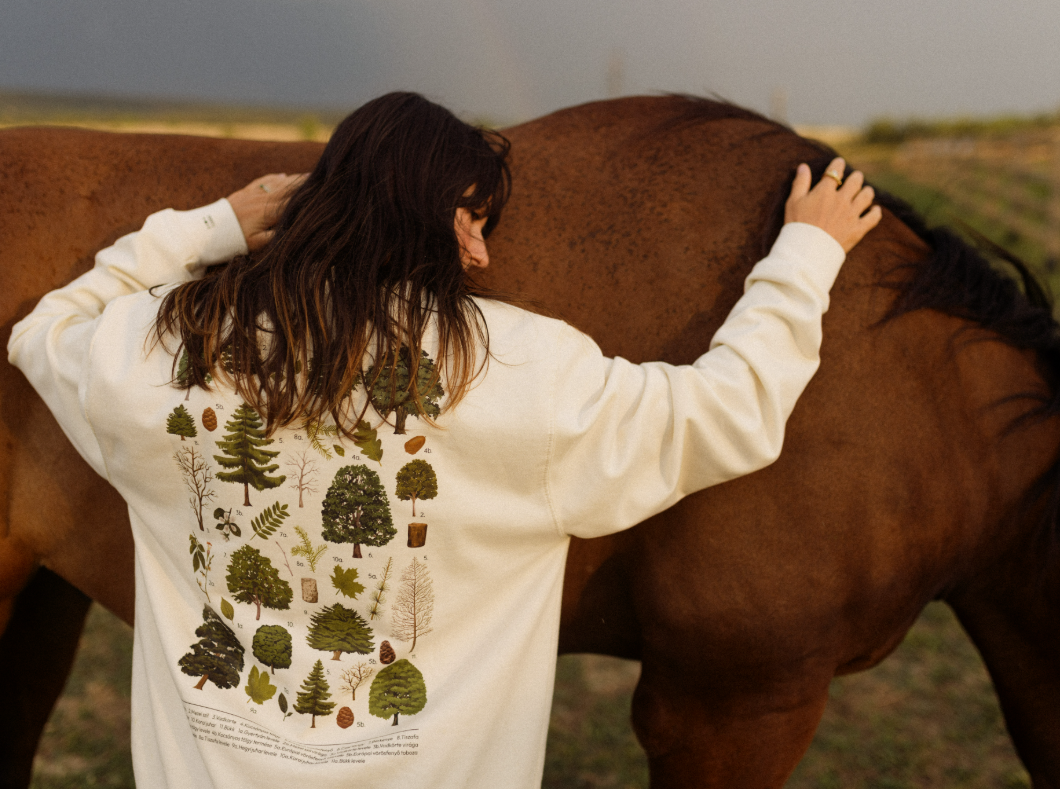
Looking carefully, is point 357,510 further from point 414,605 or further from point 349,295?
point 349,295

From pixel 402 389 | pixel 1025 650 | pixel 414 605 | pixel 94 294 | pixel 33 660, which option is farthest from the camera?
pixel 33 660

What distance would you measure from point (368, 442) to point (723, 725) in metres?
0.97

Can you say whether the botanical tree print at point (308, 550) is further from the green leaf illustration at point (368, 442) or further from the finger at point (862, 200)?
the finger at point (862, 200)

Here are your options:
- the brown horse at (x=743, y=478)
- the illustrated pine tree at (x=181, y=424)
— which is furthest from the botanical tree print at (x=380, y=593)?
the brown horse at (x=743, y=478)

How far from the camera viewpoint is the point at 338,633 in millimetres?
1200

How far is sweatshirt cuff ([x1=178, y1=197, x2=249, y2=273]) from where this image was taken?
143 centimetres

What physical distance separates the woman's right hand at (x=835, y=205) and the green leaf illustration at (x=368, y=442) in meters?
0.84

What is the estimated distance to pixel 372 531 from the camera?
3.70 feet

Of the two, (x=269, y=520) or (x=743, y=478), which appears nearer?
(x=269, y=520)

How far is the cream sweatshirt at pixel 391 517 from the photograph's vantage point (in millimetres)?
1093

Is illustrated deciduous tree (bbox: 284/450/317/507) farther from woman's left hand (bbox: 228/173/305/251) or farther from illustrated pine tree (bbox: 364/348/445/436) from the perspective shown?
woman's left hand (bbox: 228/173/305/251)

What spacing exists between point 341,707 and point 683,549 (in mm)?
648

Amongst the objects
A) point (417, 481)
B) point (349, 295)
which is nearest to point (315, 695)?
point (417, 481)

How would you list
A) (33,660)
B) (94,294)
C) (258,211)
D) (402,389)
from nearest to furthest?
(402,389)
(94,294)
(258,211)
(33,660)
